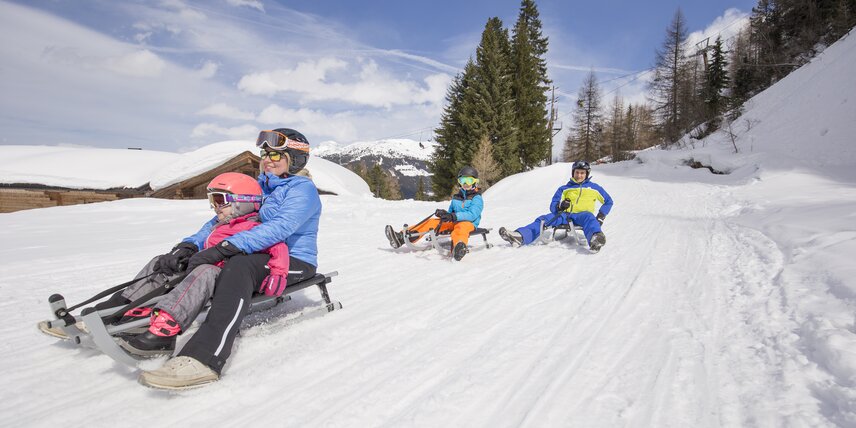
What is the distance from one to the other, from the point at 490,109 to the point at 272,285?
27.1 m

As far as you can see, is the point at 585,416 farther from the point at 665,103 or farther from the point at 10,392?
the point at 665,103

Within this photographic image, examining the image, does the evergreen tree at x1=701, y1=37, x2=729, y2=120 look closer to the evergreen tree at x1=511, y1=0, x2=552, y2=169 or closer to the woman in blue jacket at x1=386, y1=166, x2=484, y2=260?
the evergreen tree at x1=511, y1=0, x2=552, y2=169

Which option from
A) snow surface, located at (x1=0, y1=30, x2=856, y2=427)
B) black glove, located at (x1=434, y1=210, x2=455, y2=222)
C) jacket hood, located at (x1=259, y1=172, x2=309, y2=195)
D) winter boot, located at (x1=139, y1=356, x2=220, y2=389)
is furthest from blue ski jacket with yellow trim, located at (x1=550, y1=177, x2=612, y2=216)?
winter boot, located at (x1=139, y1=356, x2=220, y2=389)

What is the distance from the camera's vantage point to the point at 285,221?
2969mm

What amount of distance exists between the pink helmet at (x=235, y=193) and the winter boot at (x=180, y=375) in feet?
4.14

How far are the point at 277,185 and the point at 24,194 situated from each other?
905 inches

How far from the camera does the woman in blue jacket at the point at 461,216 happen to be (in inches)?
233

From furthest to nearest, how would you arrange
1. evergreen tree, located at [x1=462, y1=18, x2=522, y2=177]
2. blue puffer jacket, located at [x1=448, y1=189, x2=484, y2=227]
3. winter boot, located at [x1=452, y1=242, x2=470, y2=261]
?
evergreen tree, located at [x1=462, y1=18, x2=522, y2=177] < blue puffer jacket, located at [x1=448, y1=189, x2=484, y2=227] < winter boot, located at [x1=452, y1=242, x2=470, y2=261]

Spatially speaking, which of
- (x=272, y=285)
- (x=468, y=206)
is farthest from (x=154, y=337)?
(x=468, y=206)

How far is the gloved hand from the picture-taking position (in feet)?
9.52

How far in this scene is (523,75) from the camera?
33688mm

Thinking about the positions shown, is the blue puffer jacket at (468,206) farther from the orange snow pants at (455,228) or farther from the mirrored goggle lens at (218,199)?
the mirrored goggle lens at (218,199)

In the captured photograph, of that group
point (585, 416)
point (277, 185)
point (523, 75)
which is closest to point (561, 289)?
point (585, 416)

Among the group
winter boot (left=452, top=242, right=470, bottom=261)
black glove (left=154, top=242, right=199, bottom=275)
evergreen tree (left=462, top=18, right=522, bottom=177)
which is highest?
evergreen tree (left=462, top=18, right=522, bottom=177)
